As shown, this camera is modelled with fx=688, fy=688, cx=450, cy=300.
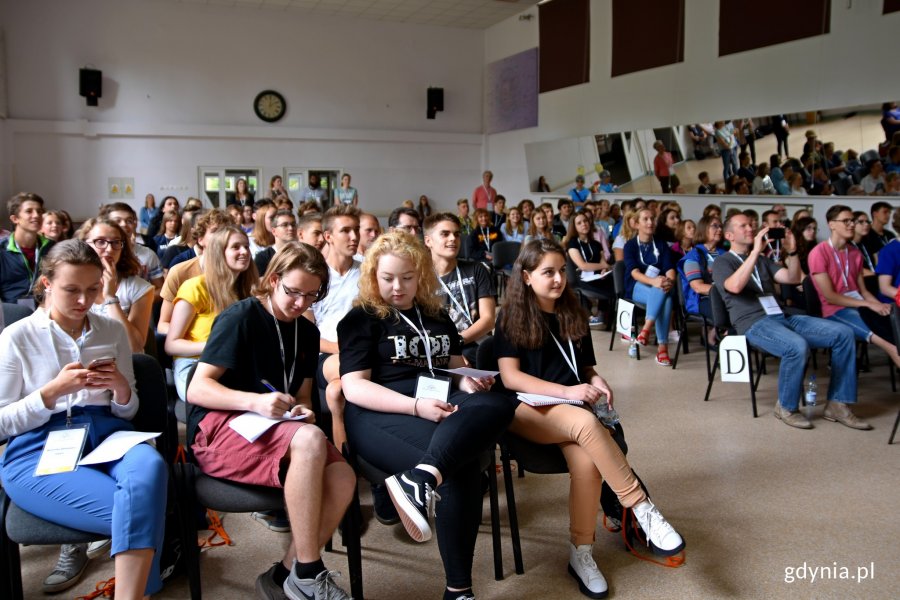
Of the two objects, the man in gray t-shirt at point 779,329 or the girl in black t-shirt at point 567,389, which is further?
the man in gray t-shirt at point 779,329

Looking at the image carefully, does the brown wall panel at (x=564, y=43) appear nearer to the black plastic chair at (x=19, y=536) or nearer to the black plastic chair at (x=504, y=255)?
the black plastic chair at (x=504, y=255)

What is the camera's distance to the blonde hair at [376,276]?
2.58 meters

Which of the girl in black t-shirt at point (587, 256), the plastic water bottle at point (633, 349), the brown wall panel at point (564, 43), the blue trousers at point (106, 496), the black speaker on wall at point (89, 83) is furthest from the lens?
the black speaker on wall at point (89, 83)

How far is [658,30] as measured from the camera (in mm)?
10805

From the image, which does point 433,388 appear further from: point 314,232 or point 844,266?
point 844,266

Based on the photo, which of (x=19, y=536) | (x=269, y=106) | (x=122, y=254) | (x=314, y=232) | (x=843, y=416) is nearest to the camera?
(x=19, y=536)

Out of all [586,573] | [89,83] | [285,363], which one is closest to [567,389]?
[586,573]

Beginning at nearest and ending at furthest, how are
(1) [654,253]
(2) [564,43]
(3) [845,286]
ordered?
(3) [845,286]
(1) [654,253]
(2) [564,43]

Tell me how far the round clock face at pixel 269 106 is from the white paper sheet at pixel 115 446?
13.3 m

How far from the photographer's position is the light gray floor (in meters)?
2.47

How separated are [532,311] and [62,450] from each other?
5.57ft

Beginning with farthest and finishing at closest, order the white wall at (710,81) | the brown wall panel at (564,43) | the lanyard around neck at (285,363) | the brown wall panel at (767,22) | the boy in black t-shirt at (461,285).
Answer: the brown wall panel at (564,43), the brown wall panel at (767,22), the white wall at (710,81), the boy in black t-shirt at (461,285), the lanyard around neck at (285,363)

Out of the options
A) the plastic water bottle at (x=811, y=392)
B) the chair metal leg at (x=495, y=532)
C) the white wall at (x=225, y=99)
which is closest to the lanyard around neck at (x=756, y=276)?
the plastic water bottle at (x=811, y=392)

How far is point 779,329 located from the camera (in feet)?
14.1
